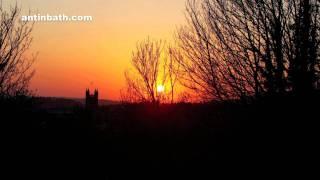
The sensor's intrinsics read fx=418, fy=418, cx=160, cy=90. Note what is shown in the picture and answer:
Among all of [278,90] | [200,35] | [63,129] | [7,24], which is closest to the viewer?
[278,90]

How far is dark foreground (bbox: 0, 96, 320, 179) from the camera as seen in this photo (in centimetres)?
1023

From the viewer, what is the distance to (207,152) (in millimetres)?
14406

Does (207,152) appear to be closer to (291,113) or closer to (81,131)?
(291,113)

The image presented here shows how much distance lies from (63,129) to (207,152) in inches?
363

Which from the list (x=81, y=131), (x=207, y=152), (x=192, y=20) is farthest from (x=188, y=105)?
(x=192, y=20)

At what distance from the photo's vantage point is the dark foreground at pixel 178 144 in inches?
403

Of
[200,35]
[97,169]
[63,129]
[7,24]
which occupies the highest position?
[7,24]

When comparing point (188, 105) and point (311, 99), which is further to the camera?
point (188, 105)

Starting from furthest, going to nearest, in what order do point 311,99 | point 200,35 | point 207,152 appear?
point 207,152 < point 200,35 < point 311,99

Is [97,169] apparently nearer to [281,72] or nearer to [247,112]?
[247,112]

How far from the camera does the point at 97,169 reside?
1330cm

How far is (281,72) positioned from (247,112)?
1514 millimetres

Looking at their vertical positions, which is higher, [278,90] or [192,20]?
[192,20]

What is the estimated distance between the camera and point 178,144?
18.6 meters
